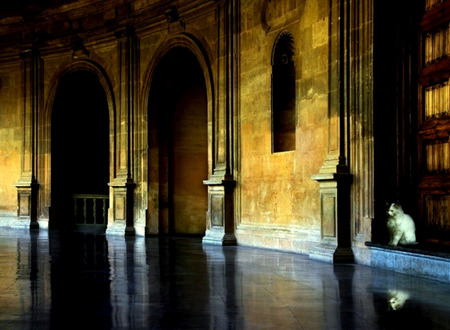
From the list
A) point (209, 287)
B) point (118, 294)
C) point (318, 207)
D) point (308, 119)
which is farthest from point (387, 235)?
point (118, 294)

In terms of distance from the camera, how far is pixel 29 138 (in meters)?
23.4

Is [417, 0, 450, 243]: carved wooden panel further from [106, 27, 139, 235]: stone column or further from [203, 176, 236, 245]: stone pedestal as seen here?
[106, 27, 139, 235]: stone column

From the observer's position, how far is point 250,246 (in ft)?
49.1

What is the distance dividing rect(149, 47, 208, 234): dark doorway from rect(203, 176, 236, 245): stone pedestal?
3491 mm

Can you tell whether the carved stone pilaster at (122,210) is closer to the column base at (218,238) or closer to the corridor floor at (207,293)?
the column base at (218,238)

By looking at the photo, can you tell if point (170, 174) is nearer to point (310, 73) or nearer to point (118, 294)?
point (310, 73)

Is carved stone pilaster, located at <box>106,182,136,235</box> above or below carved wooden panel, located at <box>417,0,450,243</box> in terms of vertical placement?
below

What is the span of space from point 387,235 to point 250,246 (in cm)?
421

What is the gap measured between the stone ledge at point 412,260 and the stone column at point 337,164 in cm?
73

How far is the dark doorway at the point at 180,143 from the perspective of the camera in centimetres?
1927

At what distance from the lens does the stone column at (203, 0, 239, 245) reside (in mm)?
15680

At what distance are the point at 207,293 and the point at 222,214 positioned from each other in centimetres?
750

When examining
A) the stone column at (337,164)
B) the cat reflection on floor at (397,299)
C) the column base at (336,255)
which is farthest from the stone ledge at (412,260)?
the cat reflection on floor at (397,299)

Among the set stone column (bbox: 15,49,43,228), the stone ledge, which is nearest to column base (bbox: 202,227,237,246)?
the stone ledge
